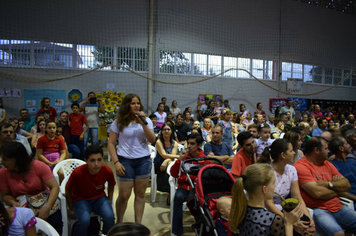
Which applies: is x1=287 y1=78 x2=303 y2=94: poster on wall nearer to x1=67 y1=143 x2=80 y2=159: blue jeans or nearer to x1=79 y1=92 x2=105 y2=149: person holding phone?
x1=79 y1=92 x2=105 y2=149: person holding phone

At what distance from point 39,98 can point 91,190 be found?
7.18m

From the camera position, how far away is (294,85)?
39.1 ft

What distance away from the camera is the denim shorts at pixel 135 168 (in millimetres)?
2713

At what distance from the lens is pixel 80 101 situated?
8977mm

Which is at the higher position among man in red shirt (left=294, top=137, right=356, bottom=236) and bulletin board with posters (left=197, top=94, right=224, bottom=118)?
bulletin board with posters (left=197, top=94, right=224, bottom=118)

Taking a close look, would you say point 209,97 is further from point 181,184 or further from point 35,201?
point 35,201

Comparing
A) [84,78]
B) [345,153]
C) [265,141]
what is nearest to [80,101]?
[84,78]

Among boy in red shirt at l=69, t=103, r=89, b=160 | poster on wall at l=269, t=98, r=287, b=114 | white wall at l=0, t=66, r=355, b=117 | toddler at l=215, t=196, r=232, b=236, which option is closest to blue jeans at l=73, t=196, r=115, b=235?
toddler at l=215, t=196, r=232, b=236

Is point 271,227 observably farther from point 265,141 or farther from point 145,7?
point 145,7

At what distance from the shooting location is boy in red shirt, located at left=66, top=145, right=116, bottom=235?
251 cm

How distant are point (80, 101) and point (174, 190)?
6.96 metres

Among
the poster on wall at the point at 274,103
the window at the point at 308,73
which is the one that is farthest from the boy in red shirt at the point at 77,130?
the window at the point at 308,73

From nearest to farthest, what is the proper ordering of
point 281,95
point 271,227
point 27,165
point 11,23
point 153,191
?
point 271,227
point 27,165
point 153,191
point 11,23
point 281,95

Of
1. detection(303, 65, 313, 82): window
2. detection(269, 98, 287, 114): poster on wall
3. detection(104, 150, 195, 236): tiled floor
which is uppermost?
detection(303, 65, 313, 82): window
